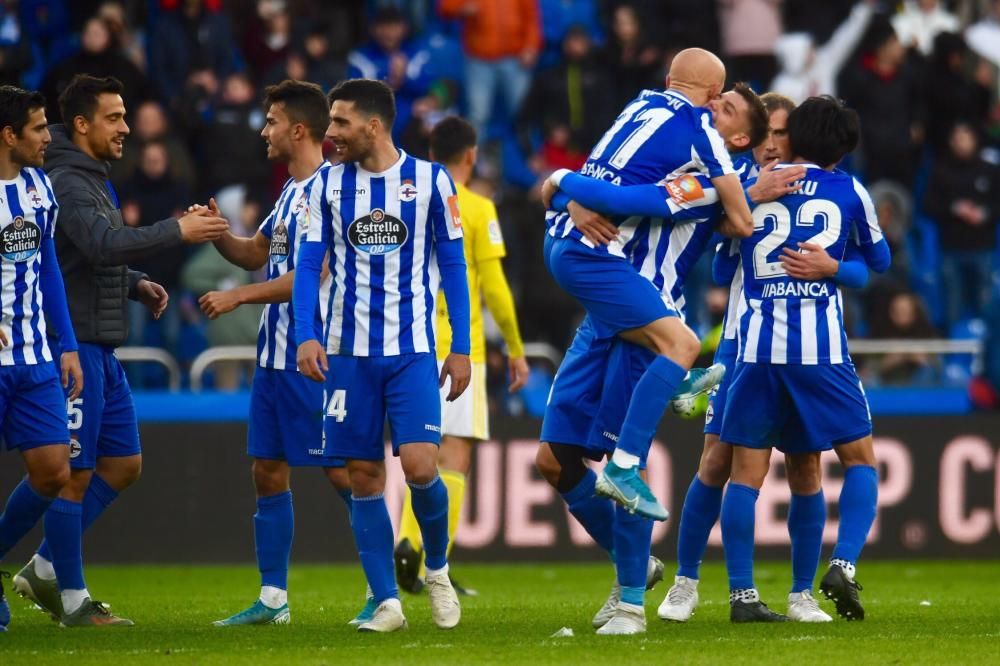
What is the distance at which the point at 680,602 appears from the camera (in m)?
7.91

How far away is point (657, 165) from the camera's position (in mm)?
7164

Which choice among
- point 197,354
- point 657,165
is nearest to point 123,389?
point 657,165

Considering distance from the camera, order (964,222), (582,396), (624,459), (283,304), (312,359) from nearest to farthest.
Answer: (624,459), (312,359), (582,396), (283,304), (964,222)

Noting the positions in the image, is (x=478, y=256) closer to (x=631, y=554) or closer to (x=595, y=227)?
(x=595, y=227)

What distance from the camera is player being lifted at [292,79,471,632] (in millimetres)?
7234

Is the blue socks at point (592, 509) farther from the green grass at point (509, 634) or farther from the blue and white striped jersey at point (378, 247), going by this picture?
the blue and white striped jersey at point (378, 247)

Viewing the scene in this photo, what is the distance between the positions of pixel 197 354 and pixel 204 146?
2.32 metres

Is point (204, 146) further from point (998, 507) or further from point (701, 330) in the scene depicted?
point (998, 507)

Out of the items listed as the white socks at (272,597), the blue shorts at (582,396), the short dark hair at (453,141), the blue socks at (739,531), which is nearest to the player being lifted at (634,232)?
the blue shorts at (582,396)

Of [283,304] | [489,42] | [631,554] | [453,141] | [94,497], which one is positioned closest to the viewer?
[631,554]

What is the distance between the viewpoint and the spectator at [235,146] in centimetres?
1447

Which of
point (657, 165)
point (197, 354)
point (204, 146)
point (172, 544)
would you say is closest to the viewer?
point (657, 165)

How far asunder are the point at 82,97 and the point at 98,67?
6578mm

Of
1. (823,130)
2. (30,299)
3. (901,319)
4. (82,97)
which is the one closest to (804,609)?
(823,130)
